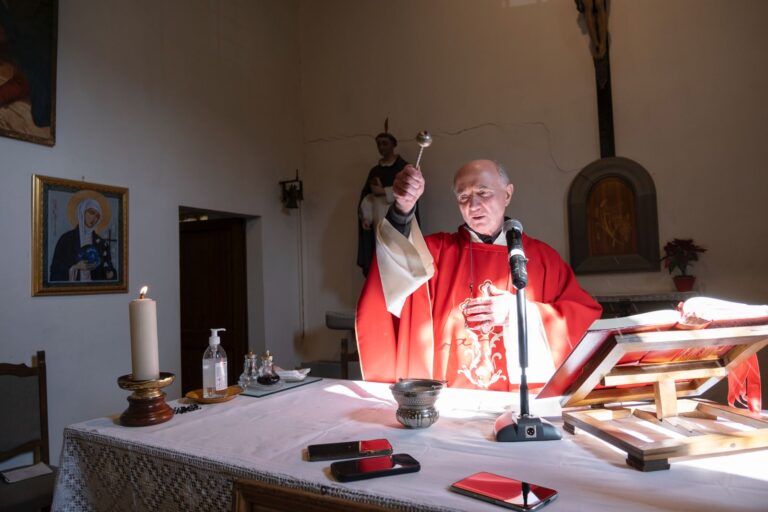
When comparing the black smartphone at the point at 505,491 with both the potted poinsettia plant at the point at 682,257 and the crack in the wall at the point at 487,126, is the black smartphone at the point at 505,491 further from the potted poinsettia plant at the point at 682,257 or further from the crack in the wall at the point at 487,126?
the crack in the wall at the point at 487,126

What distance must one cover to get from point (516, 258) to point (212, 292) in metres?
4.69

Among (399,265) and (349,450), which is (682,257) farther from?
(349,450)

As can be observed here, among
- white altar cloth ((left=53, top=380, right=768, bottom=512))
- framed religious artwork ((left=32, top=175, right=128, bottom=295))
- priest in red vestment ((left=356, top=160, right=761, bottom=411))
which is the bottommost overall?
white altar cloth ((left=53, top=380, right=768, bottom=512))

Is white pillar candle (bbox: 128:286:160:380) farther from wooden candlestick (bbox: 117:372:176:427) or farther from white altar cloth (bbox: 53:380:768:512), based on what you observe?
white altar cloth (bbox: 53:380:768:512)

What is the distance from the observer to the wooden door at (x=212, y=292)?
5.34 m

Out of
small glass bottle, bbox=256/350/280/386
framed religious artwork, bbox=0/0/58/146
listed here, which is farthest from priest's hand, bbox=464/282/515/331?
framed religious artwork, bbox=0/0/58/146

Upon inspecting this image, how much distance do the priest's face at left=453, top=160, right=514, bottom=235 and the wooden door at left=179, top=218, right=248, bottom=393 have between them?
3.28m

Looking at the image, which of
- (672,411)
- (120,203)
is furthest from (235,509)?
(120,203)

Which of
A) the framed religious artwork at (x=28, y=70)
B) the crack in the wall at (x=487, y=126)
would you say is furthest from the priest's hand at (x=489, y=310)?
the crack in the wall at (x=487, y=126)

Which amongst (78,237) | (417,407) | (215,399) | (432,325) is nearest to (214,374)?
(215,399)

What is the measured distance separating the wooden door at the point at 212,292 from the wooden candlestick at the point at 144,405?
3789 mm

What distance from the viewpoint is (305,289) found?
19.1 ft

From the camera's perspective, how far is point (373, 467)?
1.07 metres

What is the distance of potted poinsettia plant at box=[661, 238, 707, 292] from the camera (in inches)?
164
